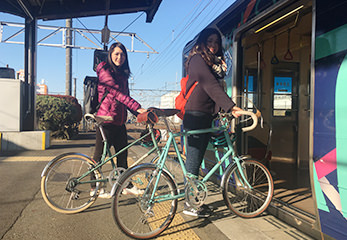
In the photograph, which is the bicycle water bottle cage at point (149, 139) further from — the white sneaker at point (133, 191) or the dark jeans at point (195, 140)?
the white sneaker at point (133, 191)

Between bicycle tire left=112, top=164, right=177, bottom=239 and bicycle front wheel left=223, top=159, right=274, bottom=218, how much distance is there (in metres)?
0.71

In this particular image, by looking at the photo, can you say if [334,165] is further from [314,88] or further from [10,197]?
[10,197]

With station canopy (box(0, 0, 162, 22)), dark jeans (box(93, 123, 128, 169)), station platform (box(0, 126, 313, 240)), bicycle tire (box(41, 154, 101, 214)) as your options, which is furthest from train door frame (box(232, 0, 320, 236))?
station canopy (box(0, 0, 162, 22))

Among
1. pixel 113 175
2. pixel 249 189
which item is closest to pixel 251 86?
pixel 249 189

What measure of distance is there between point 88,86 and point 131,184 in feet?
5.12

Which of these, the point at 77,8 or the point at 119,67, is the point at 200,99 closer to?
the point at 119,67

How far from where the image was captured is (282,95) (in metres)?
5.53

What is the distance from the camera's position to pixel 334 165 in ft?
6.48

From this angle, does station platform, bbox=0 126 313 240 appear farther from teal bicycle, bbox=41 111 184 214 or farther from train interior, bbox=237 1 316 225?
train interior, bbox=237 1 316 225

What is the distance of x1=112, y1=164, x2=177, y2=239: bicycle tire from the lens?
2.40 m

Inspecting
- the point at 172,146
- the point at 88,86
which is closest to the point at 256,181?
the point at 172,146

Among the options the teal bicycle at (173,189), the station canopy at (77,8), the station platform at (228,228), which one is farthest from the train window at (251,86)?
the station canopy at (77,8)

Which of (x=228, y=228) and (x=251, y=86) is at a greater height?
(x=251, y=86)

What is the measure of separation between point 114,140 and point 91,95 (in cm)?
67
